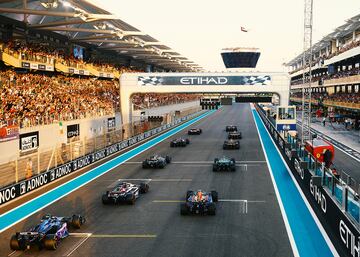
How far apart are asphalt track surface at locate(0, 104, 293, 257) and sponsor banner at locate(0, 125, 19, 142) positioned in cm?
688

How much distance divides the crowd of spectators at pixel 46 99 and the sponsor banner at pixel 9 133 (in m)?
0.65

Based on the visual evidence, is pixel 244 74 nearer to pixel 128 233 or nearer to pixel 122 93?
pixel 122 93

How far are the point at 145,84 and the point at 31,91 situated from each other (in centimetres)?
1160

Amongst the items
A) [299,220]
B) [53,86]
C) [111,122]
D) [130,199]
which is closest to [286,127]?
[111,122]

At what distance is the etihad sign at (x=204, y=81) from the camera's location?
4297 centimetres

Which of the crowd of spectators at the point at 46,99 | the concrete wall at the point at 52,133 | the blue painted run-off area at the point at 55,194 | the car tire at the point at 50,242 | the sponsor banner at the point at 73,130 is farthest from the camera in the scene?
the sponsor banner at the point at 73,130

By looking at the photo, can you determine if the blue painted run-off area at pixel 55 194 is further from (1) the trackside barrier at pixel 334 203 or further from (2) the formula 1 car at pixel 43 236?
(1) the trackside barrier at pixel 334 203

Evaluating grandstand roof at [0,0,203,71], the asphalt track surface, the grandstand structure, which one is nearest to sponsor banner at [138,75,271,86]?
grandstand roof at [0,0,203,71]

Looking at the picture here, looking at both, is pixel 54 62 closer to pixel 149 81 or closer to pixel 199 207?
pixel 149 81

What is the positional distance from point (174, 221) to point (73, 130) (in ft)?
79.4

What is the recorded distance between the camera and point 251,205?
62.5ft

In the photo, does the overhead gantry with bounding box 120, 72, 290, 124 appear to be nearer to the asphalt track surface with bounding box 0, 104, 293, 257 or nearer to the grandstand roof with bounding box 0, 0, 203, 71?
the grandstand roof with bounding box 0, 0, 203, 71

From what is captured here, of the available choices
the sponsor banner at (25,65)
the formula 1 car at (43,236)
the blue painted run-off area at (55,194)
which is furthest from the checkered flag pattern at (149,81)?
the formula 1 car at (43,236)

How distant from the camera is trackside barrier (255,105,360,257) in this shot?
12.5m
